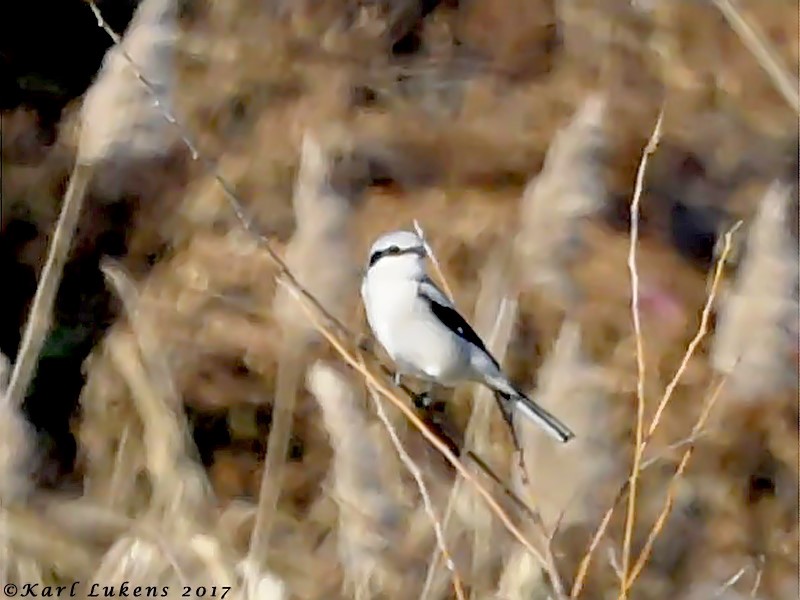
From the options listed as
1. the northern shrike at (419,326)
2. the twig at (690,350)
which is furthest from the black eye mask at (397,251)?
the twig at (690,350)

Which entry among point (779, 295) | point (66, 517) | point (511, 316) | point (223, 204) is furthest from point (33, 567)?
point (223, 204)

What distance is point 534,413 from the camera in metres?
0.98

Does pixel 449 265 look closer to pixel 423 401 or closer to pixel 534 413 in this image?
pixel 423 401

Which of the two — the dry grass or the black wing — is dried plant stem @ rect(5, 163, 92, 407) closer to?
the dry grass

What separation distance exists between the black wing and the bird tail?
81 millimetres

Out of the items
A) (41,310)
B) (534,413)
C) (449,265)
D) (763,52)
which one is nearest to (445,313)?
(534,413)

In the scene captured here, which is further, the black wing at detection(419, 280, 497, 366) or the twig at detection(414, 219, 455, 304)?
the black wing at detection(419, 280, 497, 366)

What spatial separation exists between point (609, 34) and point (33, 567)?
6.20ft

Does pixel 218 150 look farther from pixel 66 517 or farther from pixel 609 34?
pixel 66 517

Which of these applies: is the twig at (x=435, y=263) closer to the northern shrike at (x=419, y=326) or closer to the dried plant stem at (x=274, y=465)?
the northern shrike at (x=419, y=326)

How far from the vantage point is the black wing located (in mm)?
1137

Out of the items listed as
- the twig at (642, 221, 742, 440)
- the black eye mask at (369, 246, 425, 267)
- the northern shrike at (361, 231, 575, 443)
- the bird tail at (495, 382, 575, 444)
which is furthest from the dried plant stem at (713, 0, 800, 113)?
the black eye mask at (369, 246, 425, 267)

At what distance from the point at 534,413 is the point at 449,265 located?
160 cm

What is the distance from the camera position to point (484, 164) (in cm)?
276
